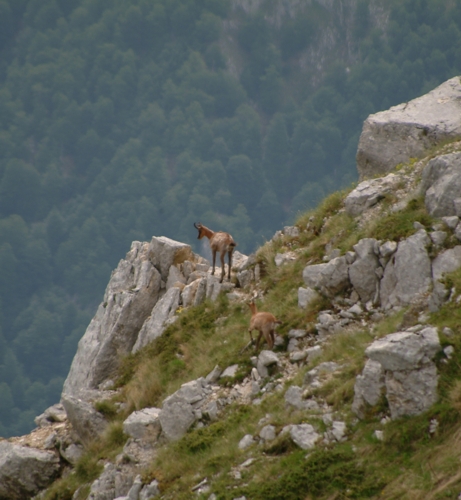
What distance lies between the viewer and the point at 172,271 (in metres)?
25.3

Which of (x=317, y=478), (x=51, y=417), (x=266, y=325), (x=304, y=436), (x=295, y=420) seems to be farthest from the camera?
(x=51, y=417)

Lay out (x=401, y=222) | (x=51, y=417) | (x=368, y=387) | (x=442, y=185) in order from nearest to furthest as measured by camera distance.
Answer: (x=368, y=387), (x=442, y=185), (x=401, y=222), (x=51, y=417)

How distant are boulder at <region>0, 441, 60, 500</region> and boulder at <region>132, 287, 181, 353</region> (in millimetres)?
4939

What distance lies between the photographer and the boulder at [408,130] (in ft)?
78.6

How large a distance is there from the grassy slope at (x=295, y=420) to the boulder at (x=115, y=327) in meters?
2.22

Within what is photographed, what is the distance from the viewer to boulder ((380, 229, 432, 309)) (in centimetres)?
1589

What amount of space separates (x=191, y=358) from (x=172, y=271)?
5.95 meters

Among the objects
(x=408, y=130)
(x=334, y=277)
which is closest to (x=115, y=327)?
(x=334, y=277)

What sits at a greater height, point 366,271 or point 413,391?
point 366,271

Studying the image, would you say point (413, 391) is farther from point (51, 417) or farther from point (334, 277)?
point (51, 417)

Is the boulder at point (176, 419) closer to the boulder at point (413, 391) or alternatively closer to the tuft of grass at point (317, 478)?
the tuft of grass at point (317, 478)

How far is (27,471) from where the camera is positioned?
1895 centimetres

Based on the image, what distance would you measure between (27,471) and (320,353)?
28.3ft

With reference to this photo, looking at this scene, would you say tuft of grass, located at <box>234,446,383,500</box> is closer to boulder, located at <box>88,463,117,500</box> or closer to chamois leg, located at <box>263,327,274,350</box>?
chamois leg, located at <box>263,327,274,350</box>
